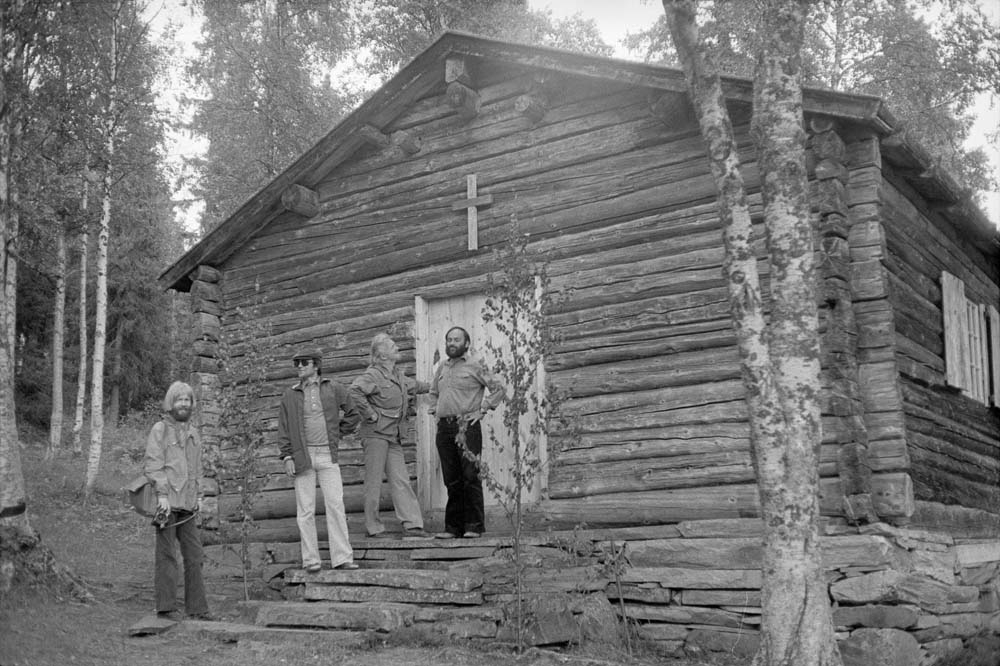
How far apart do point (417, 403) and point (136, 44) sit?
1262 centimetres

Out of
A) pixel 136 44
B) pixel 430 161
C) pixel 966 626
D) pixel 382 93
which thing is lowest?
pixel 966 626

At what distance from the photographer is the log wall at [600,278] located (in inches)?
352

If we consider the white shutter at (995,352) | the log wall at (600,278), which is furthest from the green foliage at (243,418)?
the white shutter at (995,352)

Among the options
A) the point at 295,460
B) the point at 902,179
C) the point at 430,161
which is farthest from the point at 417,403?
the point at 902,179

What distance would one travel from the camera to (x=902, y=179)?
10375 mm

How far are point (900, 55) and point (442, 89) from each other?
1511cm

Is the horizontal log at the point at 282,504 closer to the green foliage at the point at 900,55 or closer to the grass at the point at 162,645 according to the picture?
Result: the grass at the point at 162,645

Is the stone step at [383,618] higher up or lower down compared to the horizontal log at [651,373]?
lower down

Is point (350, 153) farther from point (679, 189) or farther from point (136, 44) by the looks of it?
point (136, 44)

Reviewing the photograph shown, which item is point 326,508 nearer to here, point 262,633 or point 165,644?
point 262,633

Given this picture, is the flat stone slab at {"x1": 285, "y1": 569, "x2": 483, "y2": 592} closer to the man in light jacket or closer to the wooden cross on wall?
the man in light jacket

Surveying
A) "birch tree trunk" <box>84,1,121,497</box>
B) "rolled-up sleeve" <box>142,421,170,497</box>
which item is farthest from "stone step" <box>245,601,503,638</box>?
"birch tree trunk" <box>84,1,121,497</box>

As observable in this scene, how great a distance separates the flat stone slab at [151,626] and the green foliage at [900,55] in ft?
53.4

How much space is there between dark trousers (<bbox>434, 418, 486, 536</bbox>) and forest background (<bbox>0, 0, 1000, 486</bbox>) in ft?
26.5
